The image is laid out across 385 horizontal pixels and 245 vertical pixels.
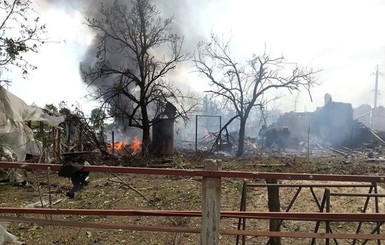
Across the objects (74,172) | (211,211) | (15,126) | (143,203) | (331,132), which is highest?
(331,132)

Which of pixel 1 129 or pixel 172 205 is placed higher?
pixel 1 129

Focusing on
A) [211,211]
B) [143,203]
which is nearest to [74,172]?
[211,211]

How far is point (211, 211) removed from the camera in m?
2.32

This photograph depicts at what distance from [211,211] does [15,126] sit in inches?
421

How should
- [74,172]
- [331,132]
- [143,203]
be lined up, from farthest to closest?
[331,132] < [143,203] < [74,172]

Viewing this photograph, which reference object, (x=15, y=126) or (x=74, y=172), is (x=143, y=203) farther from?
(x=74, y=172)

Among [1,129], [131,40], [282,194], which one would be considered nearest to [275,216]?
[282,194]

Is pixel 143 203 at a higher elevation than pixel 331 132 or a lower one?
lower

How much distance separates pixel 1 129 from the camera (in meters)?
10.4

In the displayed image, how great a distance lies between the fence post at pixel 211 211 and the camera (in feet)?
7.58

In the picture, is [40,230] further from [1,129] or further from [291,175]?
[291,175]

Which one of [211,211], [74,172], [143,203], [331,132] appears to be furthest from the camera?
[331,132]

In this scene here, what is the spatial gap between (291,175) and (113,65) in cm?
2184

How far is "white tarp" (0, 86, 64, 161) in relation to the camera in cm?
1060
